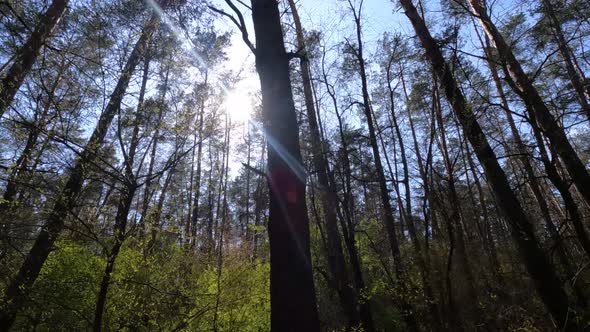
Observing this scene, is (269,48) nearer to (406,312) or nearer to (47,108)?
(47,108)

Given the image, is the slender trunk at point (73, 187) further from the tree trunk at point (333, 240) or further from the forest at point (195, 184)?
the tree trunk at point (333, 240)

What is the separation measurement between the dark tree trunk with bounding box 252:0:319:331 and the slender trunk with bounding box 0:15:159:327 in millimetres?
1510

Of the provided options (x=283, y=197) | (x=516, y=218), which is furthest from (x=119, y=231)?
(x=516, y=218)

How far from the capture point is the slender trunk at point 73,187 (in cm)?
286

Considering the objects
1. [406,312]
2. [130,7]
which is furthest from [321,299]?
[130,7]

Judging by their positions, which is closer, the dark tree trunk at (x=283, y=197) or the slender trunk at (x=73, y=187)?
the dark tree trunk at (x=283, y=197)

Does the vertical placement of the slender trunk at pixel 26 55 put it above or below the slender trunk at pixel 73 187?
above

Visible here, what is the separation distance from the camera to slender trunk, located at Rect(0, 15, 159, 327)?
2.86 metres

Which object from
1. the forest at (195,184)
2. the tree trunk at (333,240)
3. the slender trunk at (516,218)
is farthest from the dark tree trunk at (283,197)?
the tree trunk at (333,240)

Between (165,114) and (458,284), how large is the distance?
845 cm

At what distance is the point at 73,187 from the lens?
3020 millimetres

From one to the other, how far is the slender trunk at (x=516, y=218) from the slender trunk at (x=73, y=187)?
373cm

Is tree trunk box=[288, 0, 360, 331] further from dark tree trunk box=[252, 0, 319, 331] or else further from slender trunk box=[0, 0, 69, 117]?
slender trunk box=[0, 0, 69, 117]

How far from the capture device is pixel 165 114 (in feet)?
11.6
